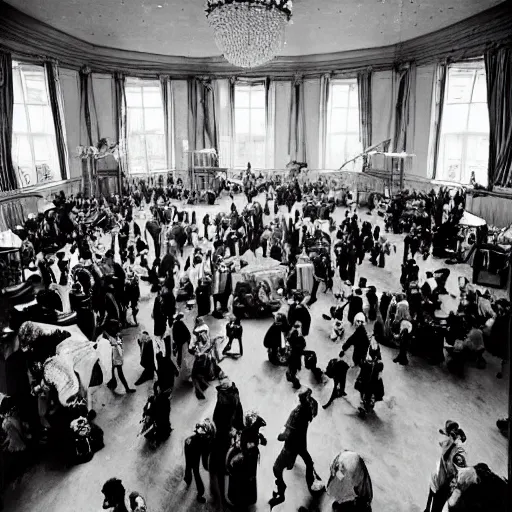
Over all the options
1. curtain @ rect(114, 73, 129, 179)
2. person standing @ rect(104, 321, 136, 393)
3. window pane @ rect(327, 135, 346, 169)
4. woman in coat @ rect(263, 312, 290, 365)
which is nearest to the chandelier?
woman in coat @ rect(263, 312, 290, 365)

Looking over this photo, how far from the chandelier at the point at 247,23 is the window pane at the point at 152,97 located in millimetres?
12510

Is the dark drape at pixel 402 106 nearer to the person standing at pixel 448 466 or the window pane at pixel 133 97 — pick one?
the window pane at pixel 133 97

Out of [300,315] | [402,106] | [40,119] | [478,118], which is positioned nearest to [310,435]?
[300,315]

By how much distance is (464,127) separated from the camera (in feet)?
50.4

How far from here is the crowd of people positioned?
13.9 feet

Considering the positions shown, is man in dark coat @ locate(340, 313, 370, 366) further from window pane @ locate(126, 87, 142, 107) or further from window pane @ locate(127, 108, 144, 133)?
window pane @ locate(126, 87, 142, 107)

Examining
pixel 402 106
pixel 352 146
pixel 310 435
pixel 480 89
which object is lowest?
pixel 310 435

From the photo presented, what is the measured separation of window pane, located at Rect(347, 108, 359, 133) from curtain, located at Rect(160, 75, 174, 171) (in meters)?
7.62

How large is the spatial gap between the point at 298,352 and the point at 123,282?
3429mm

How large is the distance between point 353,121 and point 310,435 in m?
17.0

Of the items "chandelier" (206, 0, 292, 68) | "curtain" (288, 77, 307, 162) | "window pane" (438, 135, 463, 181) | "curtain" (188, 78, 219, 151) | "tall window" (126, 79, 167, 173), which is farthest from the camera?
"curtain" (188, 78, 219, 151)

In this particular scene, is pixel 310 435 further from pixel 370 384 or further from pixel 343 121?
pixel 343 121

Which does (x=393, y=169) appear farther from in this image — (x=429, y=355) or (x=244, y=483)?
(x=244, y=483)

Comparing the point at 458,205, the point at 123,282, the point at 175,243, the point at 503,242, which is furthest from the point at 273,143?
the point at 123,282
